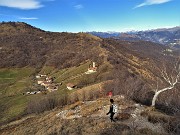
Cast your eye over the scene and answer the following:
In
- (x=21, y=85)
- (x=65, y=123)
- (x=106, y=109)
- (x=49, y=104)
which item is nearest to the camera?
(x=65, y=123)

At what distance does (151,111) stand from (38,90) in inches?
5546

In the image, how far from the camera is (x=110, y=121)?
31.3 m

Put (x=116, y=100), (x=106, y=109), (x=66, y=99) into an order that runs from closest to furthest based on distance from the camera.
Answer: (x=106, y=109)
(x=116, y=100)
(x=66, y=99)

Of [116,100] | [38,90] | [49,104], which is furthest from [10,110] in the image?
[116,100]

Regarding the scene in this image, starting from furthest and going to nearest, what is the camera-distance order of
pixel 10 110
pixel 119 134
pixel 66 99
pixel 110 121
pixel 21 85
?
pixel 21 85 < pixel 10 110 < pixel 66 99 < pixel 110 121 < pixel 119 134

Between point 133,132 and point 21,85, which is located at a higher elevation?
point 133,132

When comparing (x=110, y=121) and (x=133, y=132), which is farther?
(x=110, y=121)

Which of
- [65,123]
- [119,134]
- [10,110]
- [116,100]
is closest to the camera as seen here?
[119,134]

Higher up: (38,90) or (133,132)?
(133,132)

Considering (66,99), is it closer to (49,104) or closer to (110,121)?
(49,104)

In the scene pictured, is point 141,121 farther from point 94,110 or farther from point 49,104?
point 49,104

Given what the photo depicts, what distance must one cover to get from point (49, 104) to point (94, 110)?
247ft

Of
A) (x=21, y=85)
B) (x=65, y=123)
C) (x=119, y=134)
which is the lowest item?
(x=21, y=85)

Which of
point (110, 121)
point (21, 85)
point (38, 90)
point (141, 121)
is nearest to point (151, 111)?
point (141, 121)
